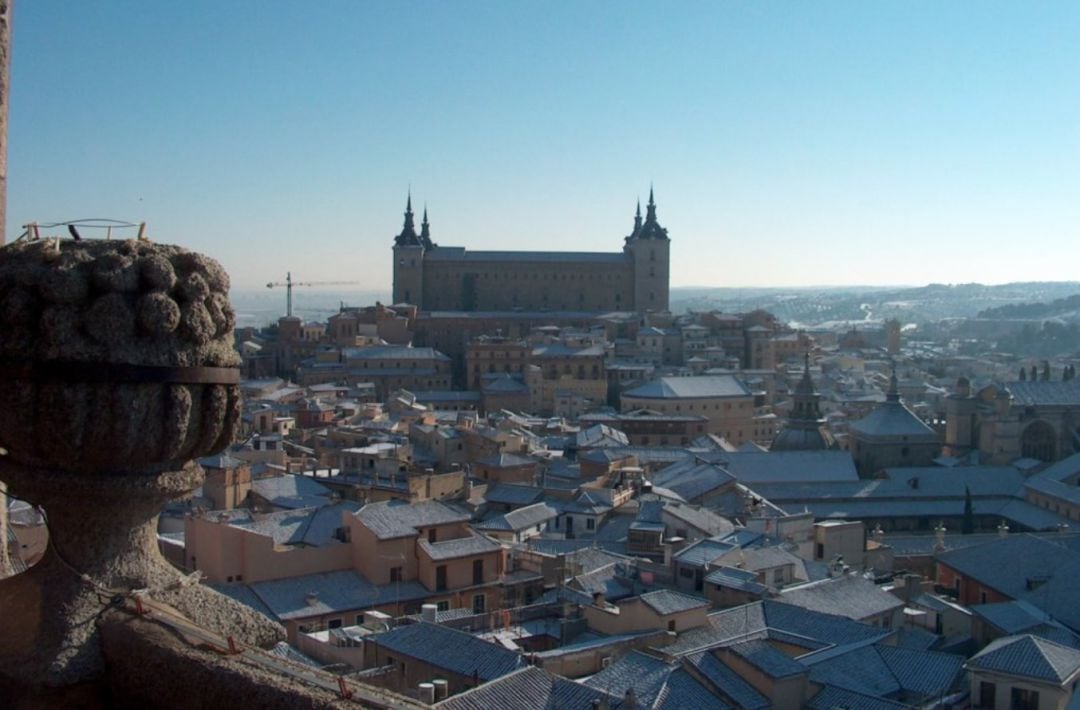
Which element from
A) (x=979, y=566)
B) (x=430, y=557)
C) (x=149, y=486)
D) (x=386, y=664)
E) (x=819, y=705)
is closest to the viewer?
(x=149, y=486)

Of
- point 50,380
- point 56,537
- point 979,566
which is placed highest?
point 50,380

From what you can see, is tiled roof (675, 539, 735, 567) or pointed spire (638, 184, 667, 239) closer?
tiled roof (675, 539, 735, 567)

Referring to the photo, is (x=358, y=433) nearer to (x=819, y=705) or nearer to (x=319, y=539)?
(x=319, y=539)

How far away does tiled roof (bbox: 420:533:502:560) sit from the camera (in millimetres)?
18766

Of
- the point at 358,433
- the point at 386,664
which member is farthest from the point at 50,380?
the point at 358,433

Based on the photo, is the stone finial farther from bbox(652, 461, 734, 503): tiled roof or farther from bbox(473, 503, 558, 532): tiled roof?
bbox(652, 461, 734, 503): tiled roof

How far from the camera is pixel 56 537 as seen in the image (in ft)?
11.2

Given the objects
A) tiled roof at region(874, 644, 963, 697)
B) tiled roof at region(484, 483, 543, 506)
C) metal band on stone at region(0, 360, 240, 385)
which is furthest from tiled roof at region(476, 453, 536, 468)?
metal band on stone at region(0, 360, 240, 385)

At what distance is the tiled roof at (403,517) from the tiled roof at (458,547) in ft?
1.16

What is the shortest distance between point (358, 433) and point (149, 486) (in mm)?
32059

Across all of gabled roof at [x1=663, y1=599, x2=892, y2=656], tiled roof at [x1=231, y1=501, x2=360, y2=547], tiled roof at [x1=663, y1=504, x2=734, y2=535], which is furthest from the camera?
tiled roof at [x1=663, y1=504, x2=734, y2=535]

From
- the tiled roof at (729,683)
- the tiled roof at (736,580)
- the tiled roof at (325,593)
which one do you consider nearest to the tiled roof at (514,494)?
the tiled roof at (325,593)

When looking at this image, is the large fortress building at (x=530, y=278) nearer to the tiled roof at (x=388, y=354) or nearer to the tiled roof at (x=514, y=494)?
the tiled roof at (x=388, y=354)

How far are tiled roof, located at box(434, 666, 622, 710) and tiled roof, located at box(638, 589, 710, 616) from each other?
12.3 ft
